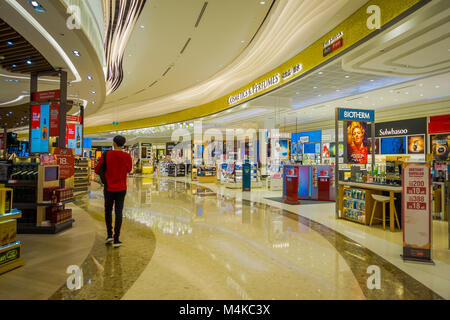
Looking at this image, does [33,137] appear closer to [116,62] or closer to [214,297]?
[116,62]

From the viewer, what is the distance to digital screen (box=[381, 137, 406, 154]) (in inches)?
503

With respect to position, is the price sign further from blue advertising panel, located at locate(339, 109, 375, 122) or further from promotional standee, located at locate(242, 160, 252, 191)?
promotional standee, located at locate(242, 160, 252, 191)

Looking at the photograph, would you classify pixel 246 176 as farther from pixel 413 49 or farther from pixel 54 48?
pixel 54 48

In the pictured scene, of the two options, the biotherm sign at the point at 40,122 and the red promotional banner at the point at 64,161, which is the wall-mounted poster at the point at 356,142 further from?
the biotherm sign at the point at 40,122

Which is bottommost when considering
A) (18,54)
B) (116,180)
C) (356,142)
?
(116,180)

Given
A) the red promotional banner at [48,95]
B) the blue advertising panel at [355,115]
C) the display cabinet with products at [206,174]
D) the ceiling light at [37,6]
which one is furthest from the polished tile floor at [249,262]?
the display cabinet with products at [206,174]

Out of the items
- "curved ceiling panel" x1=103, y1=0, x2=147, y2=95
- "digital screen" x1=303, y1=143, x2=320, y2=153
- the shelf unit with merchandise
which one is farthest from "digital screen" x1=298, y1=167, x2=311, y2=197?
"digital screen" x1=303, y1=143, x2=320, y2=153

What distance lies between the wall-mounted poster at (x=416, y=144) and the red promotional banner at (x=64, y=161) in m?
13.4

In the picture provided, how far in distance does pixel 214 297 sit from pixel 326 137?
15.4m

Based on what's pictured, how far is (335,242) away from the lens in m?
4.15

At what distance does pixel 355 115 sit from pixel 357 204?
1.98 metres

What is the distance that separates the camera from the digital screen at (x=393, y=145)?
12784 millimetres

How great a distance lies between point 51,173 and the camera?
4.90 metres

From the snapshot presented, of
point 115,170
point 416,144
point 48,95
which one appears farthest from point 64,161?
point 416,144
